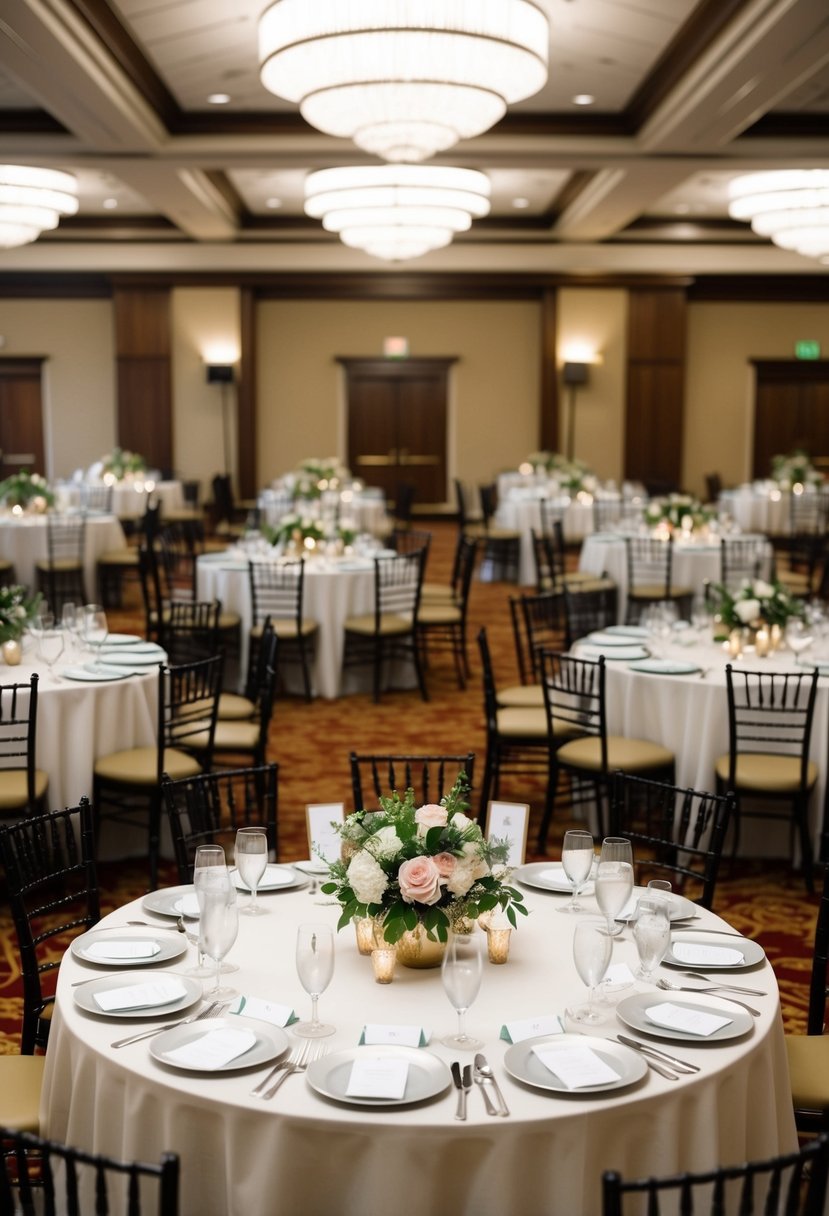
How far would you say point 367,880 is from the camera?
9.30 feet

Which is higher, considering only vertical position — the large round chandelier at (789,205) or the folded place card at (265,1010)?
the large round chandelier at (789,205)

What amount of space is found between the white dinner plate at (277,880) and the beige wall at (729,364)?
18.0 m

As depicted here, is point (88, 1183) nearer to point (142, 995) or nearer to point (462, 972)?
point (142, 995)

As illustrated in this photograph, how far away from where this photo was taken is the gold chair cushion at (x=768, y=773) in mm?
5594

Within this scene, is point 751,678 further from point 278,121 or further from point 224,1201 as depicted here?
point 278,121

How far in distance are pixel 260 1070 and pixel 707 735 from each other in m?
3.82

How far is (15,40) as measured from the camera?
26.0ft

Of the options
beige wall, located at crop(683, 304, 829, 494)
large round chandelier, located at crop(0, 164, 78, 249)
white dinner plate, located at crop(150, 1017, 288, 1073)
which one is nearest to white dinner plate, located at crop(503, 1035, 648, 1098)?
white dinner plate, located at crop(150, 1017, 288, 1073)

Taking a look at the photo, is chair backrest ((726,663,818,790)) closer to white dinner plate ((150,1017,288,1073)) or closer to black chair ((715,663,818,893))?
black chair ((715,663,818,893))

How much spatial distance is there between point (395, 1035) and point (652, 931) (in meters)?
0.55

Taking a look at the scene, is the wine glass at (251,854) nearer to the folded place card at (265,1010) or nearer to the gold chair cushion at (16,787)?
the folded place card at (265,1010)

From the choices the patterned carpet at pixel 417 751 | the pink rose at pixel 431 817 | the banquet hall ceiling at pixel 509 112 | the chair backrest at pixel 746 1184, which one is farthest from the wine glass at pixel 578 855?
the banquet hall ceiling at pixel 509 112

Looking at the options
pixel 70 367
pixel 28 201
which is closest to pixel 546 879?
pixel 28 201

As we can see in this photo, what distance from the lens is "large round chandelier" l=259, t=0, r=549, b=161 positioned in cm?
623
